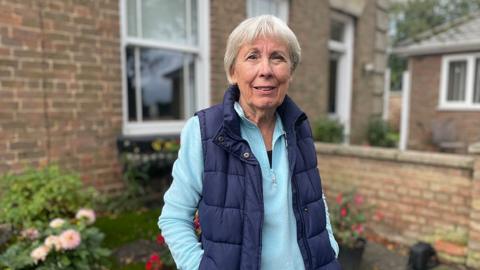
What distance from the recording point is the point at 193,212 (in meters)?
1.35

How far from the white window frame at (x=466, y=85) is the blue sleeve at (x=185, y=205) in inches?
440

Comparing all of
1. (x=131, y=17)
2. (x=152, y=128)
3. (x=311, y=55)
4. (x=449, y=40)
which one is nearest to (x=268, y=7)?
(x=311, y=55)

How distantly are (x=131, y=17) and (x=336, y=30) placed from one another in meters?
4.75

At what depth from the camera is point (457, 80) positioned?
1068 centimetres

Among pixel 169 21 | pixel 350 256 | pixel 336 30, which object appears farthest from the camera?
pixel 336 30

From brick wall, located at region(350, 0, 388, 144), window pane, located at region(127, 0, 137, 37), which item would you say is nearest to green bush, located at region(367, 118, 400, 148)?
brick wall, located at region(350, 0, 388, 144)

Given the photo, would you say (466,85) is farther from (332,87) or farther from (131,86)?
(131,86)

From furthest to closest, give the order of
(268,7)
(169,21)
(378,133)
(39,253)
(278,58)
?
(378,133)
(268,7)
(169,21)
(39,253)
(278,58)

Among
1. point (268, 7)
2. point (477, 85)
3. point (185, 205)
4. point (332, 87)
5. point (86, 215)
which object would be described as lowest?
point (86, 215)

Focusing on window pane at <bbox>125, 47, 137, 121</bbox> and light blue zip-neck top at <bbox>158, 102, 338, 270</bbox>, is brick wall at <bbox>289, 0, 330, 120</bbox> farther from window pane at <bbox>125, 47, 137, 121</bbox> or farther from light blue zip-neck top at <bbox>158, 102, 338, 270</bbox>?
light blue zip-neck top at <bbox>158, 102, 338, 270</bbox>

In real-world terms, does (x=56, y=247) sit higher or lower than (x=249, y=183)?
lower

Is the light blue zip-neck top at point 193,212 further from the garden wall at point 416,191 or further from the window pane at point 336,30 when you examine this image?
the window pane at point 336,30

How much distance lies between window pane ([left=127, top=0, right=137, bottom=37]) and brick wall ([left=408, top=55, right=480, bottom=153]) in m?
9.67

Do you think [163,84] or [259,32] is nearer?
[259,32]
